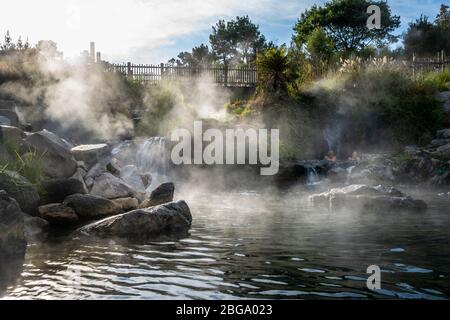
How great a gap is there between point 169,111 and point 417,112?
11.8 metres

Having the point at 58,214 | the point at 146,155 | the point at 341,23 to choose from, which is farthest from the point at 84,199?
the point at 341,23

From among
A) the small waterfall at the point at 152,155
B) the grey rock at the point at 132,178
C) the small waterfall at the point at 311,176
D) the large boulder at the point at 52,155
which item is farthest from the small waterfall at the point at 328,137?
the large boulder at the point at 52,155

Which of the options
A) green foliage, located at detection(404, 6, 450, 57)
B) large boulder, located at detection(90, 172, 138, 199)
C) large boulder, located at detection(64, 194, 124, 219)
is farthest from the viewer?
green foliage, located at detection(404, 6, 450, 57)

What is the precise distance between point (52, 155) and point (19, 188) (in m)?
1.74

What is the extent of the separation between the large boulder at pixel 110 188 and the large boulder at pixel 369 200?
16.4 ft

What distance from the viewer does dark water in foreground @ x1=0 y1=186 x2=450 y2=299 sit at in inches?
225

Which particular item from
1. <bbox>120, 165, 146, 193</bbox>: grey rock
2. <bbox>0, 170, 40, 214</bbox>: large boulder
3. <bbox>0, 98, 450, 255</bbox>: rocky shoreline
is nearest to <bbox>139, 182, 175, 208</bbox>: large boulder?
<bbox>0, 98, 450, 255</bbox>: rocky shoreline

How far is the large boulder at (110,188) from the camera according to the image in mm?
11930

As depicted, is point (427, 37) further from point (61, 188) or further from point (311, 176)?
point (61, 188)

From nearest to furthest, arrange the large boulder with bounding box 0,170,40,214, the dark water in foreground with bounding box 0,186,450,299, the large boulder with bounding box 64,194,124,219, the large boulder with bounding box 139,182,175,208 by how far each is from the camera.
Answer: the dark water in foreground with bounding box 0,186,450,299 < the large boulder with bounding box 0,170,40,214 < the large boulder with bounding box 64,194,124,219 < the large boulder with bounding box 139,182,175,208

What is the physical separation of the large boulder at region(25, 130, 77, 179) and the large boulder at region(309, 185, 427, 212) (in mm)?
6381

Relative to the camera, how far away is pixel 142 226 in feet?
31.1

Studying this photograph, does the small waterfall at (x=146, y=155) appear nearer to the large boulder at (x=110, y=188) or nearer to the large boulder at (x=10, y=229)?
the large boulder at (x=110, y=188)

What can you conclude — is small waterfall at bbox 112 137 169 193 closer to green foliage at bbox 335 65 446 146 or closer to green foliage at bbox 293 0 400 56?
green foliage at bbox 335 65 446 146
